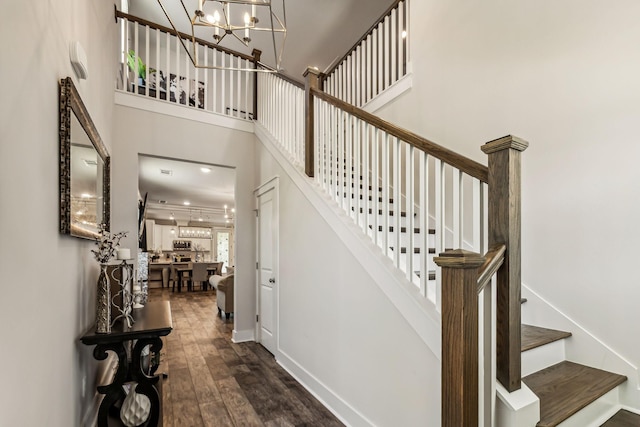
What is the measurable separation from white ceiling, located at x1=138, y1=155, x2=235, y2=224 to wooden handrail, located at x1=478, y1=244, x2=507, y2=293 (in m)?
3.81

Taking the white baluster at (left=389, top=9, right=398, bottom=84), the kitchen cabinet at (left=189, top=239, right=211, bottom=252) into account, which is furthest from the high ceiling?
the kitchen cabinet at (left=189, top=239, right=211, bottom=252)

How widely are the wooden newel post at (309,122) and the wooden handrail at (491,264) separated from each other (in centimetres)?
189

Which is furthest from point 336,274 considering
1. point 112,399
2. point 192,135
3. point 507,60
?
point 192,135

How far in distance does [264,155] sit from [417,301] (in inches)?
121

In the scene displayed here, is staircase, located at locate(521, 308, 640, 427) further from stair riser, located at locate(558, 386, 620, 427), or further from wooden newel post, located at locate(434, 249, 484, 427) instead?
wooden newel post, located at locate(434, 249, 484, 427)

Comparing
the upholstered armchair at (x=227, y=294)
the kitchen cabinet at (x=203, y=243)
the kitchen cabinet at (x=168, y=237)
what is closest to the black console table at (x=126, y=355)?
the upholstered armchair at (x=227, y=294)

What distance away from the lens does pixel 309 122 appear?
3031 millimetres

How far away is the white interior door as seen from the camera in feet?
12.3

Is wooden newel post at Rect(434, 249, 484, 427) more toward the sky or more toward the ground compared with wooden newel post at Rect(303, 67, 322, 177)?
more toward the ground

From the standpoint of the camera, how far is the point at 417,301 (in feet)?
5.76

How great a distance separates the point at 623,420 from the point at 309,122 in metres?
2.95

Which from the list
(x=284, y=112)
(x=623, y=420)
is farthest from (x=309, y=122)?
(x=623, y=420)

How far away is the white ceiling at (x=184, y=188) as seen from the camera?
18.5 ft

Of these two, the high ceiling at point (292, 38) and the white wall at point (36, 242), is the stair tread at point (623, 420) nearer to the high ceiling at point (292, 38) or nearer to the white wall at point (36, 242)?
the white wall at point (36, 242)
